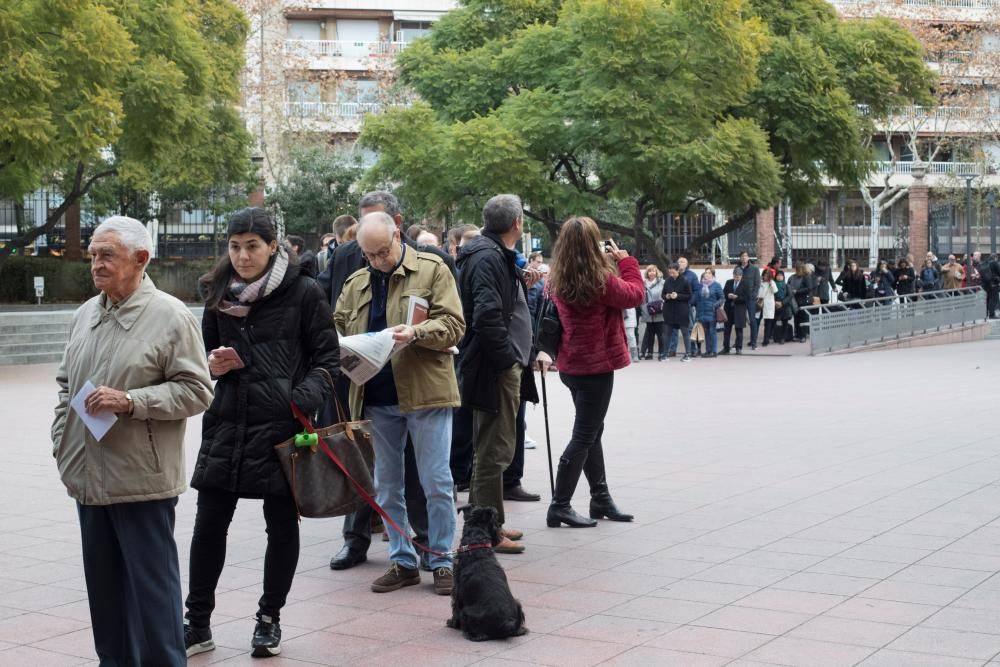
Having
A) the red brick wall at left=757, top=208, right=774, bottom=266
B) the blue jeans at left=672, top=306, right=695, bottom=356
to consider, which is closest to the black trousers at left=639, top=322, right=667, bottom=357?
the blue jeans at left=672, top=306, right=695, bottom=356

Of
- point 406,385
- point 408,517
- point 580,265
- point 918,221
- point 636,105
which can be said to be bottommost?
point 408,517

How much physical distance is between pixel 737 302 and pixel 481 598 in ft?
65.9

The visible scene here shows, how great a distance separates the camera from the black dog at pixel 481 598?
17.3 ft

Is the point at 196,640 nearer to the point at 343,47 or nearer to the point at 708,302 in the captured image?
the point at 708,302

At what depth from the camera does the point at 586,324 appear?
7.47m

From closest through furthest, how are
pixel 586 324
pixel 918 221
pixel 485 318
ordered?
1. pixel 485 318
2. pixel 586 324
3. pixel 918 221

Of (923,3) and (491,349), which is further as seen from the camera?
(923,3)

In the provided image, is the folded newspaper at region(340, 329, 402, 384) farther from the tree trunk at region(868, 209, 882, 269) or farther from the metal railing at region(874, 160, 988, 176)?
the metal railing at region(874, 160, 988, 176)

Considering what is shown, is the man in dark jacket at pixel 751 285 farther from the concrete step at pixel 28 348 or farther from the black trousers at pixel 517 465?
the black trousers at pixel 517 465

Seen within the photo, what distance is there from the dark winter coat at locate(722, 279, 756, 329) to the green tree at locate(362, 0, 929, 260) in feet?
7.04

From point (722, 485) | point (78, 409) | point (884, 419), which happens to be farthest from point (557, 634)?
point (884, 419)

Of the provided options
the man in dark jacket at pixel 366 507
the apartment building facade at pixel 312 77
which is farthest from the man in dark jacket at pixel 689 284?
the apartment building facade at pixel 312 77

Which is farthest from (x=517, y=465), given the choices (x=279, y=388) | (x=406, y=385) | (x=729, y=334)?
(x=729, y=334)

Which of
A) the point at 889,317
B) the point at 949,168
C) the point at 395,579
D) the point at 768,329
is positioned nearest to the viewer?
the point at 395,579
